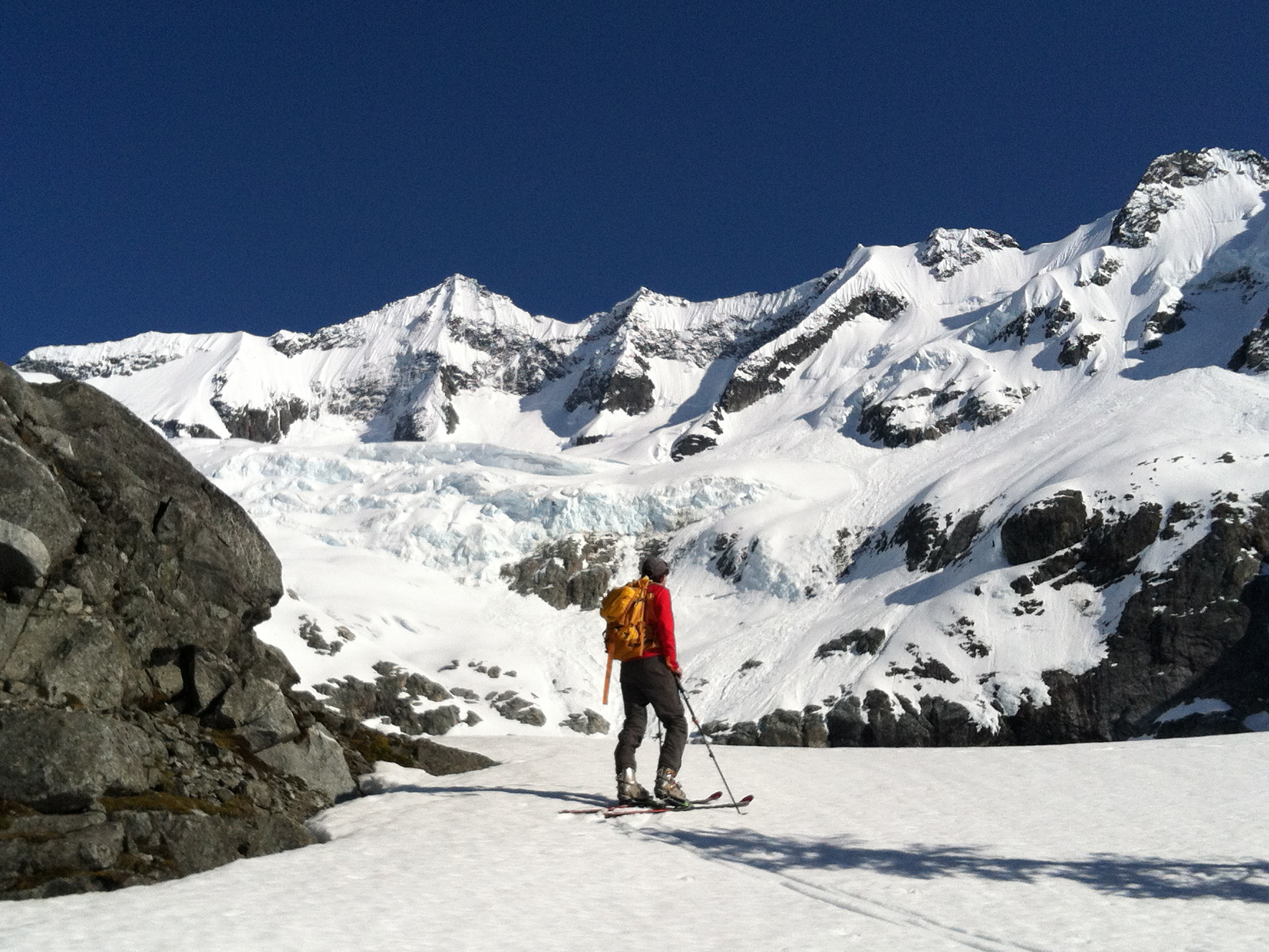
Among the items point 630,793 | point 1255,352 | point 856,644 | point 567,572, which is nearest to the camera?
point 630,793

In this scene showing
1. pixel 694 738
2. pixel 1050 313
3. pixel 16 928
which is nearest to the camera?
pixel 16 928

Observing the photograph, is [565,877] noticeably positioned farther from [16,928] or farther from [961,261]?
[961,261]

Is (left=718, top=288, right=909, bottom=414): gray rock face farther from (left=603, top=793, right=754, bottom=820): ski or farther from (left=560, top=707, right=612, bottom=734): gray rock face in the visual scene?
(left=603, top=793, right=754, bottom=820): ski

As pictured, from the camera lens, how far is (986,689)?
5422 cm

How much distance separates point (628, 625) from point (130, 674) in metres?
5.31

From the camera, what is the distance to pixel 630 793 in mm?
11008

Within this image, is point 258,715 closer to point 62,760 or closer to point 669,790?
point 62,760

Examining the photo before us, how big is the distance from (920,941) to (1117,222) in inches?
5879

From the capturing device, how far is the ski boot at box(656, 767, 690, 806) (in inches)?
432

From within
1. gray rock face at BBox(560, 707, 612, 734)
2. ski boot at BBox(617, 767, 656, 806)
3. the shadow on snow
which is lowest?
gray rock face at BBox(560, 707, 612, 734)

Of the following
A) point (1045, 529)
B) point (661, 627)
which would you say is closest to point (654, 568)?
point (661, 627)

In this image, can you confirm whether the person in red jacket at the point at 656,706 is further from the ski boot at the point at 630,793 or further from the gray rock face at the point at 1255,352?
the gray rock face at the point at 1255,352

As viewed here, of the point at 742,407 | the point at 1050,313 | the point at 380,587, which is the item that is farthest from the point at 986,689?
the point at 742,407

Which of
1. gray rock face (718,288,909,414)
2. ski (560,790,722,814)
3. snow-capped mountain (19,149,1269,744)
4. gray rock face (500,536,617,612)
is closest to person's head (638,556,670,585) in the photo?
ski (560,790,722,814)
